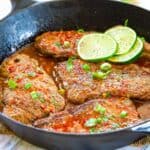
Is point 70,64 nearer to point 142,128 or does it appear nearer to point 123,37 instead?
point 123,37

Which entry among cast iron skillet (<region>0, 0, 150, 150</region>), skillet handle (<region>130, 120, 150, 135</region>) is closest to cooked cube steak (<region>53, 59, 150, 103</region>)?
cast iron skillet (<region>0, 0, 150, 150</region>)

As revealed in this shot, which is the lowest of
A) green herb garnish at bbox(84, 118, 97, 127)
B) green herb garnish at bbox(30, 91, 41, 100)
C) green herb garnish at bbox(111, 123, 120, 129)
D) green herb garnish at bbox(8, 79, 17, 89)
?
green herb garnish at bbox(111, 123, 120, 129)

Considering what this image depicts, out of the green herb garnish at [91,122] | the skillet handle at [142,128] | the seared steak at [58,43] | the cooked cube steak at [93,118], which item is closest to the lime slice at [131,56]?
the seared steak at [58,43]

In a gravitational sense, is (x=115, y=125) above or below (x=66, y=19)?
below

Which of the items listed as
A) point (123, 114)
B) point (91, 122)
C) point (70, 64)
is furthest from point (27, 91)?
point (123, 114)

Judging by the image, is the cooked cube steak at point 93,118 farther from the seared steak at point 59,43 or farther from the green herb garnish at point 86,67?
the seared steak at point 59,43

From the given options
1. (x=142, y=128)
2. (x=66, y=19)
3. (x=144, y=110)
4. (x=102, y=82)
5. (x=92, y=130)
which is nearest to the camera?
(x=142, y=128)

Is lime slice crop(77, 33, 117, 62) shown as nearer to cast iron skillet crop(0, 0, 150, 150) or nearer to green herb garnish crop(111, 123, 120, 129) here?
cast iron skillet crop(0, 0, 150, 150)

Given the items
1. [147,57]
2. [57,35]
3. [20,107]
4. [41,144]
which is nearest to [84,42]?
[57,35]
